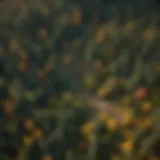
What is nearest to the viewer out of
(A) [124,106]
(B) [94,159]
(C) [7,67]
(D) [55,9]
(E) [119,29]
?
(B) [94,159]

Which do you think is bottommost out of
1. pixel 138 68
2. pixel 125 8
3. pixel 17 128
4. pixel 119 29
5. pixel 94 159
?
pixel 94 159

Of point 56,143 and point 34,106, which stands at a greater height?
point 34,106

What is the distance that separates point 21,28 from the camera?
160cm

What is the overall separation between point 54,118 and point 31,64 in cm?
28

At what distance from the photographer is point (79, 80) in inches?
56.9

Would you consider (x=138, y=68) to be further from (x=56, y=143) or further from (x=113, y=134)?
(x=56, y=143)

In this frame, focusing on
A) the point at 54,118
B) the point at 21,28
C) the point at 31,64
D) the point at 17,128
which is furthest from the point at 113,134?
the point at 21,28

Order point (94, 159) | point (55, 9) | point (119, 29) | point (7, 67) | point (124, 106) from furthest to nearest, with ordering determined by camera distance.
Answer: point (55, 9) → point (119, 29) → point (7, 67) → point (124, 106) → point (94, 159)

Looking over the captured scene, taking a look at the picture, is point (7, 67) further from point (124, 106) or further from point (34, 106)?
point (124, 106)

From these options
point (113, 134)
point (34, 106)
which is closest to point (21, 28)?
point (34, 106)

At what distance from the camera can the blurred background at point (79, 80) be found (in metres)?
1.26

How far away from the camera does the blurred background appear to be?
4.14ft

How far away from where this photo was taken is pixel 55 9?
5.54 ft

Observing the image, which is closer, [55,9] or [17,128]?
[17,128]
